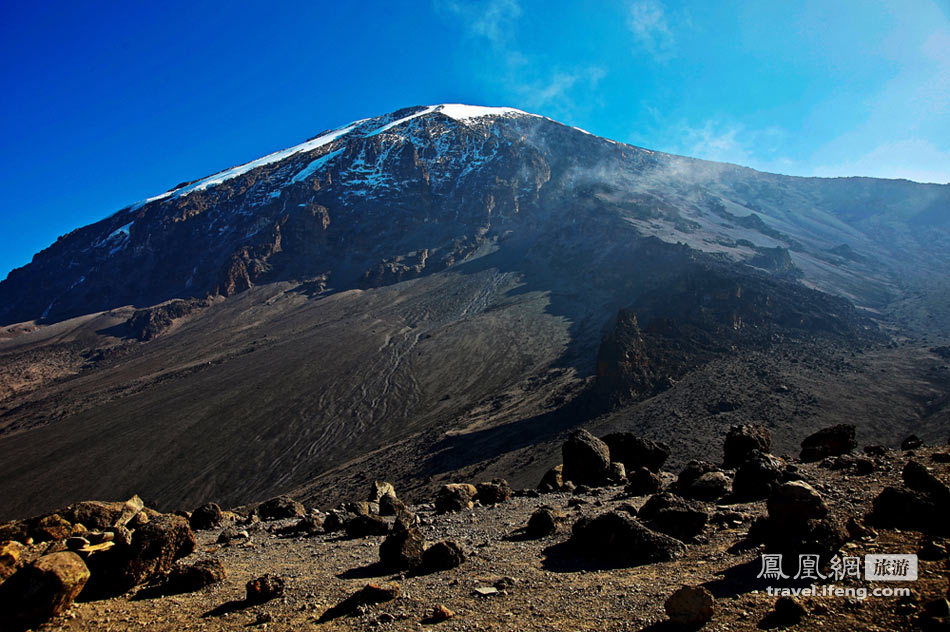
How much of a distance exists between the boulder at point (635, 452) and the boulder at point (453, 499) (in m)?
7.05

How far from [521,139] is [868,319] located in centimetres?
13118

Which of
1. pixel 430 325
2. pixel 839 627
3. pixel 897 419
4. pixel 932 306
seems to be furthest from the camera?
pixel 430 325

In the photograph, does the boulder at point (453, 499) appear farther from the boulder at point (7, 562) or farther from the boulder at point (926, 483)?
the boulder at point (926, 483)

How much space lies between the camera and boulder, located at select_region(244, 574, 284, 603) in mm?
7059

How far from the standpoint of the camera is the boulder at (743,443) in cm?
1606

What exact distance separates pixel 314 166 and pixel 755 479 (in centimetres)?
18085

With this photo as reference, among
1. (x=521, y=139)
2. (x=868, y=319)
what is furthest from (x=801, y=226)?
(x=521, y=139)

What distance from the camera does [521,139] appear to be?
173250mm

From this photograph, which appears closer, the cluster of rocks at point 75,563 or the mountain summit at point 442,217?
the cluster of rocks at point 75,563

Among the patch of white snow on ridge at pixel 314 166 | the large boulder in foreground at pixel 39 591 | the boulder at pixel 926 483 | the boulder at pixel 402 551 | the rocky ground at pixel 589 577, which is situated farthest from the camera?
the patch of white snow on ridge at pixel 314 166

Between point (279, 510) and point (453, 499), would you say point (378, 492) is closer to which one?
point (279, 510)

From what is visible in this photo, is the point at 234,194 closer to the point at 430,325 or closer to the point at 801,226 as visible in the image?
the point at 430,325

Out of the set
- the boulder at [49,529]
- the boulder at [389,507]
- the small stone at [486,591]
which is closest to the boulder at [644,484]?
the boulder at [389,507]

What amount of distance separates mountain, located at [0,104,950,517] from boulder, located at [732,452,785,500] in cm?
2412
